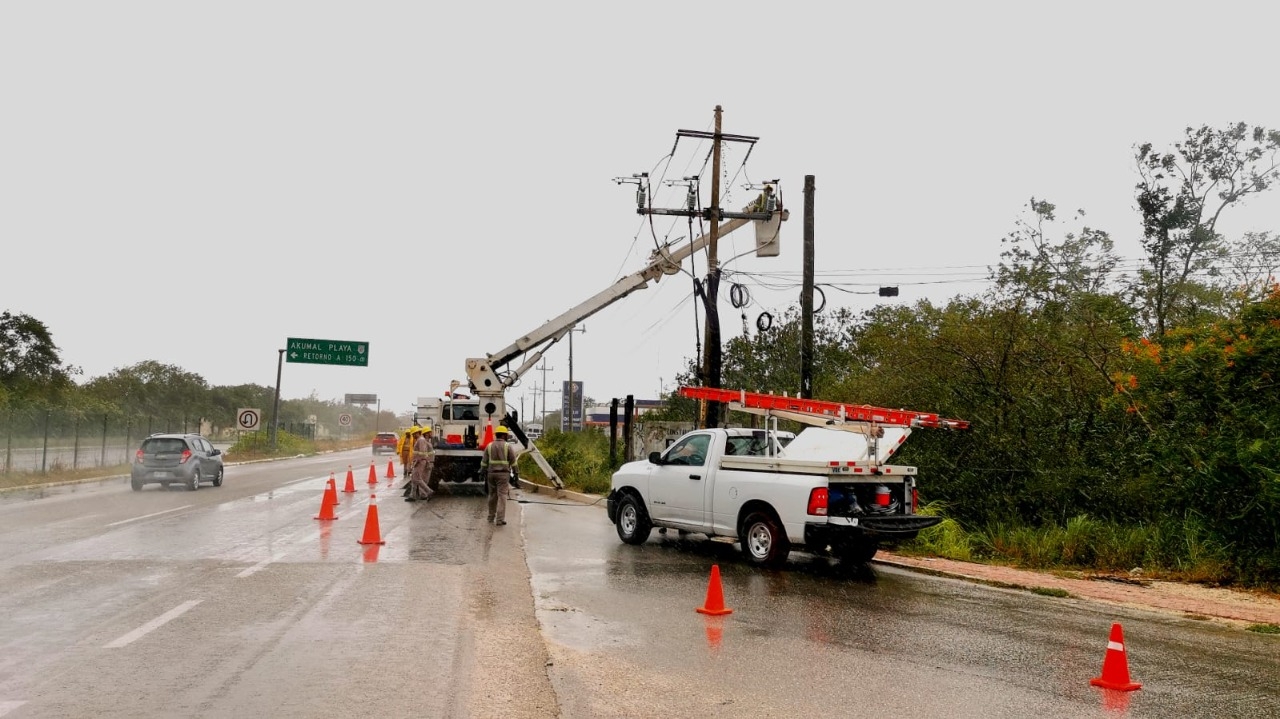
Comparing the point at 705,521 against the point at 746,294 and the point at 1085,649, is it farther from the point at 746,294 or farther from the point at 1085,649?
the point at 746,294

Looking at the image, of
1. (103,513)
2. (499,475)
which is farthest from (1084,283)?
(103,513)

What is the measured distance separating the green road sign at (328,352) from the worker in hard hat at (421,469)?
83.4 feet

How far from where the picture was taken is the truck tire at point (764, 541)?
11531mm

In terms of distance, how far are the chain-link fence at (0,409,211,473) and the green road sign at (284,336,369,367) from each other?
18.4ft

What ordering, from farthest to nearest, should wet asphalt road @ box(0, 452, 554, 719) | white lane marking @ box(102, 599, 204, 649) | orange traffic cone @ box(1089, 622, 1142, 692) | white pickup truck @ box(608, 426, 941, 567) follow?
1. white pickup truck @ box(608, 426, 941, 567)
2. white lane marking @ box(102, 599, 204, 649)
3. orange traffic cone @ box(1089, 622, 1142, 692)
4. wet asphalt road @ box(0, 452, 554, 719)

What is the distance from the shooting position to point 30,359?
5200 cm

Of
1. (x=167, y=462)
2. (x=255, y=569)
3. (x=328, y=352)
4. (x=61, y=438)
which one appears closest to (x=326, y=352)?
(x=328, y=352)

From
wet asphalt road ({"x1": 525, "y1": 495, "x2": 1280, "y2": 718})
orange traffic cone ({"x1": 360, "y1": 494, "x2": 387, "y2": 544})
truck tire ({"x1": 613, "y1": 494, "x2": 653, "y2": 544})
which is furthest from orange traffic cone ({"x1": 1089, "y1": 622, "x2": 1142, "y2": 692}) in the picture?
orange traffic cone ({"x1": 360, "y1": 494, "x2": 387, "y2": 544})

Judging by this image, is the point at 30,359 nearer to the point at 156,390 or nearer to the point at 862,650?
the point at 156,390

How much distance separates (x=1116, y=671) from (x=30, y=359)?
59.0 meters

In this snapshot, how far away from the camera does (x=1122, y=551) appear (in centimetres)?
1198

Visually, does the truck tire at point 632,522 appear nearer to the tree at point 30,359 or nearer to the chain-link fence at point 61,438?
the chain-link fence at point 61,438

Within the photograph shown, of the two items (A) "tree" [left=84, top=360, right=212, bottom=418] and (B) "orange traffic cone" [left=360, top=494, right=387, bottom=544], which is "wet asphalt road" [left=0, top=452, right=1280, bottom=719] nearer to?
(B) "orange traffic cone" [left=360, top=494, right=387, bottom=544]

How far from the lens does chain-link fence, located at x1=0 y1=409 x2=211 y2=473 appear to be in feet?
107
